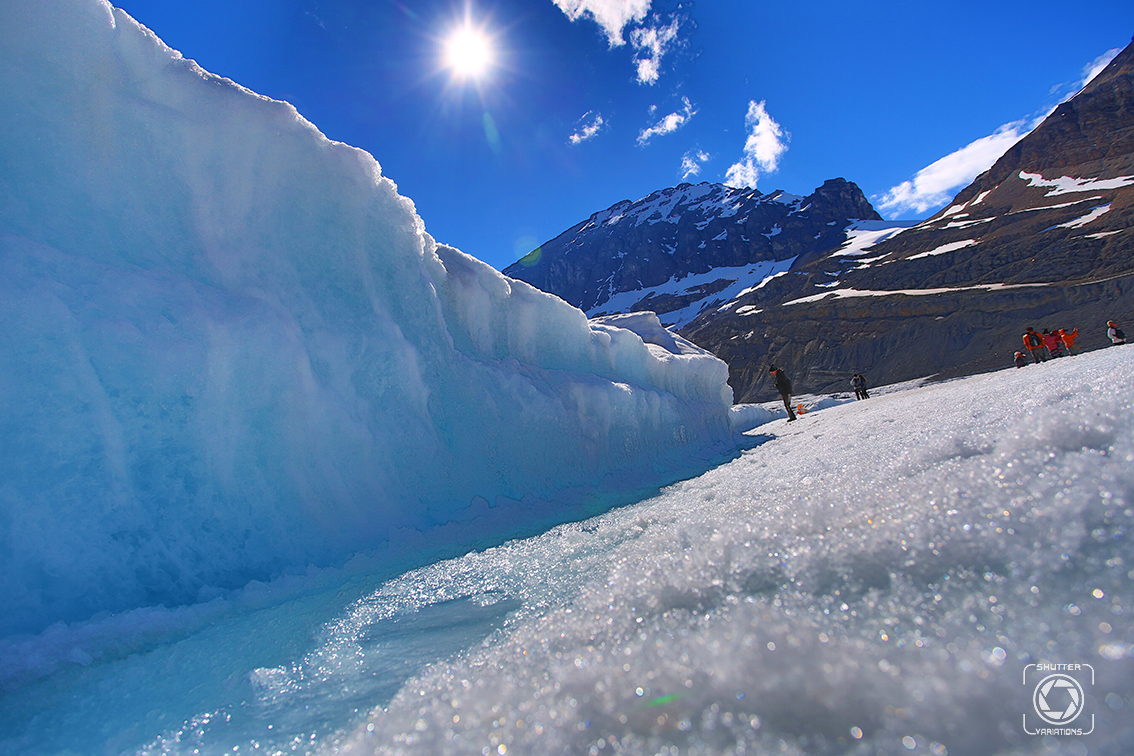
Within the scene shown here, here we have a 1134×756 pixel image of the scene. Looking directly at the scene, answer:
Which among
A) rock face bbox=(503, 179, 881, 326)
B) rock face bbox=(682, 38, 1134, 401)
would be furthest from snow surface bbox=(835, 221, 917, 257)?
rock face bbox=(682, 38, 1134, 401)

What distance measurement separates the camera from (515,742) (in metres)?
1.10

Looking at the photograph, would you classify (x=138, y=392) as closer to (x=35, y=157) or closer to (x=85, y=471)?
(x=85, y=471)

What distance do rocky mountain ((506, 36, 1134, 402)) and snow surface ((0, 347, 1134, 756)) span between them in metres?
34.5

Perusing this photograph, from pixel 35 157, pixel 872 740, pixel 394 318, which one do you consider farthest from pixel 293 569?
pixel 872 740

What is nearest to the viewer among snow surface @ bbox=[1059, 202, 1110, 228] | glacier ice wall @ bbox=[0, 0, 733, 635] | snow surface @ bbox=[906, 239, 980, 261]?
glacier ice wall @ bbox=[0, 0, 733, 635]

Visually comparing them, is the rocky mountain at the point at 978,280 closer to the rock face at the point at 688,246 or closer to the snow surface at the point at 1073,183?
the snow surface at the point at 1073,183

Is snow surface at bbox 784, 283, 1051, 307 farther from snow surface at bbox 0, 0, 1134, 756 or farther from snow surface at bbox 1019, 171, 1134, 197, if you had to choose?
snow surface at bbox 0, 0, 1134, 756

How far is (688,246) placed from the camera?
347ft

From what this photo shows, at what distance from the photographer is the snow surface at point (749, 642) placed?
0.95 meters

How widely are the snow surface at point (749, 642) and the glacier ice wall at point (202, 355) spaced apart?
730 mm

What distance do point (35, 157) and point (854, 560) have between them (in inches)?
222

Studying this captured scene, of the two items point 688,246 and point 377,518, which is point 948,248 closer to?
point 377,518

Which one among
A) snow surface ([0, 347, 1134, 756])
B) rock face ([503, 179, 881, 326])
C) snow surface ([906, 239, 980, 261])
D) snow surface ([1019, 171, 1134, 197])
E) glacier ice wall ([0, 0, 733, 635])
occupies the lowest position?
snow surface ([0, 347, 1134, 756])

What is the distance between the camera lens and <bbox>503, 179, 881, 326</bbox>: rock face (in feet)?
295
